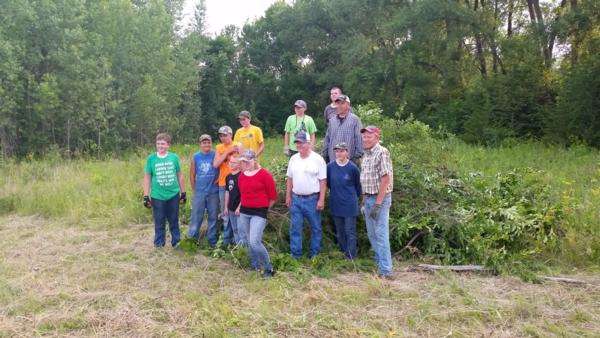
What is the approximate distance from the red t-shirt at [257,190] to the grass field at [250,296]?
0.84 metres

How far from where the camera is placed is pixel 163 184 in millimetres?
6344

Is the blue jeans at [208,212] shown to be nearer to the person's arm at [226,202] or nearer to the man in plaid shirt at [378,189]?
the person's arm at [226,202]

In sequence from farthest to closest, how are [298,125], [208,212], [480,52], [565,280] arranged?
[480,52] < [298,125] < [208,212] < [565,280]

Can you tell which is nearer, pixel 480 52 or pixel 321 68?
pixel 480 52

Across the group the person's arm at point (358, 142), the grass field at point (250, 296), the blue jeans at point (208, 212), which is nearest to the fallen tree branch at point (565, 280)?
the grass field at point (250, 296)

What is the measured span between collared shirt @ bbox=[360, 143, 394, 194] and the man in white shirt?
53 centimetres


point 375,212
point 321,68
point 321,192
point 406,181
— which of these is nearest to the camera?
point 375,212

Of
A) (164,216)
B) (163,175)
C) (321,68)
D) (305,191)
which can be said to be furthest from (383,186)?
(321,68)

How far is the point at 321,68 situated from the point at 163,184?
24770 millimetres

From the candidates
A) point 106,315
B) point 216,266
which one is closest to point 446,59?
point 216,266

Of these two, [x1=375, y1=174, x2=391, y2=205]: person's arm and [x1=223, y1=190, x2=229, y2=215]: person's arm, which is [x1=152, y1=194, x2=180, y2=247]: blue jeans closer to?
[x1=223, y1=190, x2=229, y2=215]: person's arm

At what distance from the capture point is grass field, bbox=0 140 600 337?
4.27 meters

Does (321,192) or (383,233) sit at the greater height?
(321,192)

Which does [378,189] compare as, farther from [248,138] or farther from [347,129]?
[248,138]
